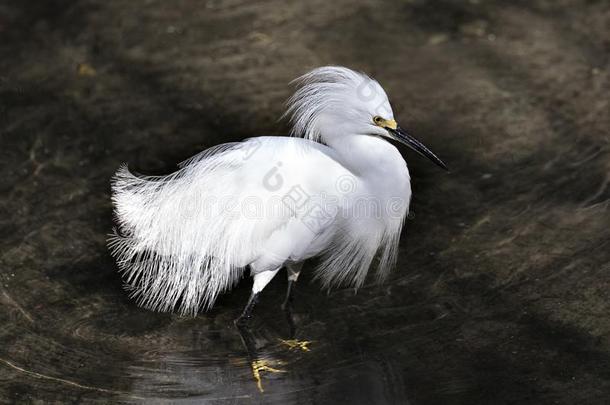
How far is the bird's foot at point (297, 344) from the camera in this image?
404 cm

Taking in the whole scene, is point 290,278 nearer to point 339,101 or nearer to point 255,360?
point 255,360

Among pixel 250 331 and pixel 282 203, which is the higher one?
pixel 282 203

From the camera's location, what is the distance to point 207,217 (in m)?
4.08

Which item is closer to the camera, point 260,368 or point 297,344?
point 260,368

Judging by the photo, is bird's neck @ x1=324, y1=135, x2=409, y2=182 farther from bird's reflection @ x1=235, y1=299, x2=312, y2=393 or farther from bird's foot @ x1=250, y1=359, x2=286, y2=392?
bird's foot @ x1=250, y1=359, x2=286, y2=392

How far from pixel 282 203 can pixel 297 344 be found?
2.06 feet

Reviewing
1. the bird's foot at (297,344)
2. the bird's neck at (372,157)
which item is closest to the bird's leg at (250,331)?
the bird's foot at (297,344)

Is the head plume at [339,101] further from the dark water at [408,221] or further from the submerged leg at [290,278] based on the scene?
the dark water at [408,221]

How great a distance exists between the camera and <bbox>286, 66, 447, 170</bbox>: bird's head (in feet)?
13.0

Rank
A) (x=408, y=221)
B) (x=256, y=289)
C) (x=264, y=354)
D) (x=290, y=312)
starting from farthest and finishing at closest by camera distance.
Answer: (x=408, y=221) < (x=290, y=312) < (x=256, y=289) < (x=264, y=354)

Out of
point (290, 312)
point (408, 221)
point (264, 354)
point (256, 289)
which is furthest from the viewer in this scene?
point (408, 221)

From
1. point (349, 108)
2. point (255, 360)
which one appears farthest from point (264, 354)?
point (349, 108)

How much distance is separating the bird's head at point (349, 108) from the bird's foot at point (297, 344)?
35.8 inches

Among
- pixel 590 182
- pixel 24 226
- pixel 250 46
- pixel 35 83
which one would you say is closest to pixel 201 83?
pixel 250 46
